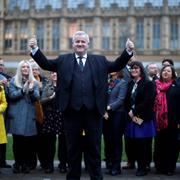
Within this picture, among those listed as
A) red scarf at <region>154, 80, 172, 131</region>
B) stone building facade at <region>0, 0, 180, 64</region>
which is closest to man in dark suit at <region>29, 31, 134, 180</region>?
red scarf at <region>154, 80, 172, 131</region>

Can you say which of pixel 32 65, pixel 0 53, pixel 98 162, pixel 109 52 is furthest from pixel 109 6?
pixel 98 162

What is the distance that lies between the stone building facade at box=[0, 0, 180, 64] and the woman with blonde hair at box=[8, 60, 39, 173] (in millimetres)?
32885

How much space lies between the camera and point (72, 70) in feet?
20.4

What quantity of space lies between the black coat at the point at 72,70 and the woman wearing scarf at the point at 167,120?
8.24 feet

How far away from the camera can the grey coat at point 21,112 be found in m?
8.37

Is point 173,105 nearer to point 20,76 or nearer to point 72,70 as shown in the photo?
point 20,76

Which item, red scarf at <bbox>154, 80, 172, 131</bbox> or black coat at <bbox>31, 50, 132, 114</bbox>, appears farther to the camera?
red scarf at <bbox>154, 80, 172, 131</bbox>

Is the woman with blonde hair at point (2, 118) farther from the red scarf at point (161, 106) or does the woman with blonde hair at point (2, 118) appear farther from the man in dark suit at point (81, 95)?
the red scarf at point (161, 106)

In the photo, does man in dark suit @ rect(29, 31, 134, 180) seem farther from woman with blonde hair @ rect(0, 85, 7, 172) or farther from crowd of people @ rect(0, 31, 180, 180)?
woman with blonde hair @ rect(0, 85, 7, 172)

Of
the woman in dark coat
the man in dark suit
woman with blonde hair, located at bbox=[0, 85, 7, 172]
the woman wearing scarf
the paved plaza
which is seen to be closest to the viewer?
Answer: the man in dark suit

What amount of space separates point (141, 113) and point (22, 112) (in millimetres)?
2149

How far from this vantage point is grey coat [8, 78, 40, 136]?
8.37 metres

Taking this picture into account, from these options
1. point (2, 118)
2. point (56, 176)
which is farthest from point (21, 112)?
point (56, 176)

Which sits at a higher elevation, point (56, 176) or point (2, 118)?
point (2, 118)
